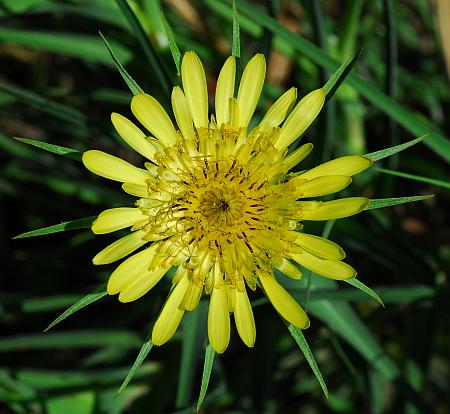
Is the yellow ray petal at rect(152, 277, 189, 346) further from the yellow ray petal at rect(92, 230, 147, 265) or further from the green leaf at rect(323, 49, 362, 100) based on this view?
the green leaf at rect(323, 49, 362, 100)

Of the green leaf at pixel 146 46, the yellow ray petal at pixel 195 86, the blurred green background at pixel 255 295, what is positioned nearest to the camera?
the yellow ray petal at pixel 195 86

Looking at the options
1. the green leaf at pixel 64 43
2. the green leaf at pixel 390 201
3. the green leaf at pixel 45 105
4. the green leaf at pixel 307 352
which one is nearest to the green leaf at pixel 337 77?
the green leaf at pixel 390 201

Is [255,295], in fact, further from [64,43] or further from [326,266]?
[64,43]

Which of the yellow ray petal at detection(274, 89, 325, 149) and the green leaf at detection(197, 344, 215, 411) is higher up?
the yellow ray petal at detection(274, 89, 325, 149)

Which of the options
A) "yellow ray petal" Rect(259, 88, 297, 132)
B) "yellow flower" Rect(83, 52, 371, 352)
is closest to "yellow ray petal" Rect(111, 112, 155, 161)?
"yellow flower" Rect(83, 52, 371, 352)

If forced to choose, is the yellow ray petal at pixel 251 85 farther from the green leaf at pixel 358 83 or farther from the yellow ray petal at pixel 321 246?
the yellow ray petal at pixel 321 246

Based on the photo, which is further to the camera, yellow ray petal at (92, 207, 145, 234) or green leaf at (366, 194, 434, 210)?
yellow ray petal at (92, 207, 145, 234)
